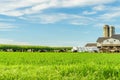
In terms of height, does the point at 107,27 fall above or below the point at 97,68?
above

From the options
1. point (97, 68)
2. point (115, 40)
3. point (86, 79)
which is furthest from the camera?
point (115, 40)

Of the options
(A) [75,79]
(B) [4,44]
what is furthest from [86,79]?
(B) [4,44]

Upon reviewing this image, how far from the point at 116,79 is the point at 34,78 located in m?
2.51

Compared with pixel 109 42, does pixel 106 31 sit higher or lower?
higher

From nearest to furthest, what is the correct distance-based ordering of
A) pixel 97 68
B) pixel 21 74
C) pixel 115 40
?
pixel 21 74 < pixel 97 68 < pixel 115 40

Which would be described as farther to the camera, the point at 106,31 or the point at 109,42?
the point at 106,31

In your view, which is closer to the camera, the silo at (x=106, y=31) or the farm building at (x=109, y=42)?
the farm building at (x=109, y=42)

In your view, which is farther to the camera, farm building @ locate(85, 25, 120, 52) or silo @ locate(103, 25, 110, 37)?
silo @ locate(103, 25, 110, 37)

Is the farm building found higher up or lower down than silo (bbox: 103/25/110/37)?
lower down

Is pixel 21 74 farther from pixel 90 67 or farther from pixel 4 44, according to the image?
pixel 4 44

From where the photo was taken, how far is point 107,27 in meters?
137

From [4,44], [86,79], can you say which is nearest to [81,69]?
[86,79]

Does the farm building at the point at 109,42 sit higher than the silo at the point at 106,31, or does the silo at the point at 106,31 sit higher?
the silo at the point at 106,31

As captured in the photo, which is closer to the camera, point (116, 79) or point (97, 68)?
point (116, 79)
